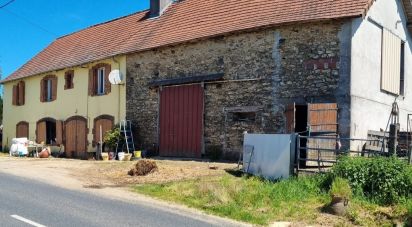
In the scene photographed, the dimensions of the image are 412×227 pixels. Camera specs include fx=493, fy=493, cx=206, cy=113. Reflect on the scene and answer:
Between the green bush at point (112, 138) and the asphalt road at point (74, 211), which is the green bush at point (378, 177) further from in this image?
the green bush at point (112, 138)

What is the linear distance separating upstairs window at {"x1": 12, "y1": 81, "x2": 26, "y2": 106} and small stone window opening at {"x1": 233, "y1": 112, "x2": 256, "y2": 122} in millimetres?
17371

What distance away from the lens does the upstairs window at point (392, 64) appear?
18.0 metres

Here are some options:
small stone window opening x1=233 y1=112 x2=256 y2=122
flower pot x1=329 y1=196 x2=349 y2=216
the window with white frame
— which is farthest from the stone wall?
the window with white frame

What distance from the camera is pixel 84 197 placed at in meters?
10.8

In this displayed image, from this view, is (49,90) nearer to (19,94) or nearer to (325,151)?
(19,94)

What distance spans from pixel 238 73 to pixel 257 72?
2.73ft

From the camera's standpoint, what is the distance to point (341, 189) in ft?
31.9

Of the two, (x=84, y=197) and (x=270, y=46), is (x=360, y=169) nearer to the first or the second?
(x=84, y=197)

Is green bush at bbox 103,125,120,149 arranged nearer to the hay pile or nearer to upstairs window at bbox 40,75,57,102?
the hay pile

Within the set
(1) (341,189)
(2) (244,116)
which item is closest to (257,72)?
(2) (244,116)

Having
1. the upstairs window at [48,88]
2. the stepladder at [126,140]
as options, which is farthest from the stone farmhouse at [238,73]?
the upstairs window at [48,88]

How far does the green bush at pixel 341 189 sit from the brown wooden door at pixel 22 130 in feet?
78.2

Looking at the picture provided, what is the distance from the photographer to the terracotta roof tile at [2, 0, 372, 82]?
1666 centimetres

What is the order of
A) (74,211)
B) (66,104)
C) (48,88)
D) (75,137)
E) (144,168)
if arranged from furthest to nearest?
(48,88), (66,104), (75,137), (144,168), (74,211)
